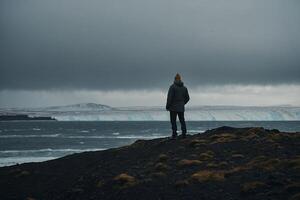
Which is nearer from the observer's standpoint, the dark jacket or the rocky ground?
the rocky ground

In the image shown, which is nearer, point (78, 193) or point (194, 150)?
point (78, 193)

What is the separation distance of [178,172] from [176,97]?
17.9 ft

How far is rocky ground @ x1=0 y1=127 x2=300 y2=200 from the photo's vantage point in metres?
12.6

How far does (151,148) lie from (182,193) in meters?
6.74

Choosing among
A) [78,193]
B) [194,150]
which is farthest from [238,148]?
[78,193]

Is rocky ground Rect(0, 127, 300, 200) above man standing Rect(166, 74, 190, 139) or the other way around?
the other way around

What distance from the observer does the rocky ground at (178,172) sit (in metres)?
12.6

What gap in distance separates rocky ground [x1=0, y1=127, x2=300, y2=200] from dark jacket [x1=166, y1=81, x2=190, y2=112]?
1.37 meters

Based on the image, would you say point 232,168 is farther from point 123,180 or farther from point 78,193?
point 78,193

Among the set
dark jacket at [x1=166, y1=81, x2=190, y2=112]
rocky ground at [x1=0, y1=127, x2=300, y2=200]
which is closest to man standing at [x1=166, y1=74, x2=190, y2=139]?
dark jacket at [x1=166, y1=81, x2=190, y2=112]

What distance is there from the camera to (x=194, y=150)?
1783 centimetres

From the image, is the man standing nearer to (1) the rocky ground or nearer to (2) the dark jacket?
(2) the dark jacket

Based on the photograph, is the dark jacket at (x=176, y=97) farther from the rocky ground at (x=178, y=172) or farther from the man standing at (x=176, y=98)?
the rocky ground at (x=178, y=172)

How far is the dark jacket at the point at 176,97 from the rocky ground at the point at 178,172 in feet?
4.49
